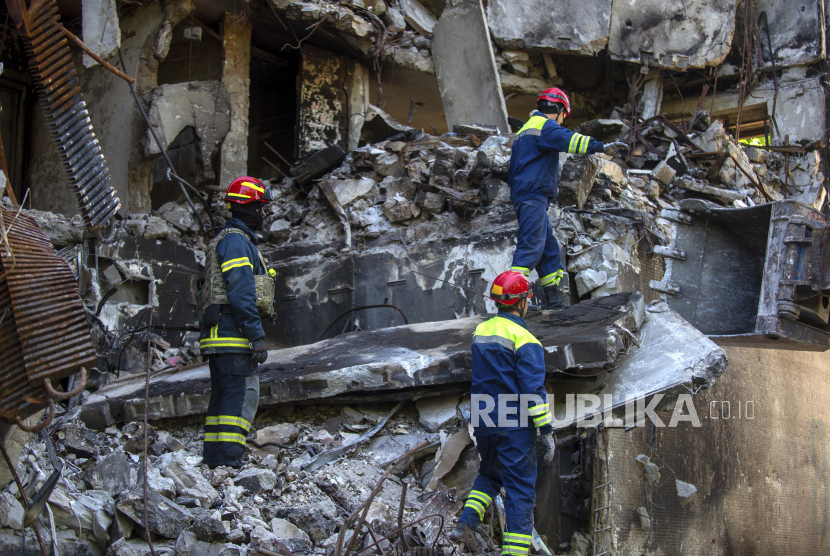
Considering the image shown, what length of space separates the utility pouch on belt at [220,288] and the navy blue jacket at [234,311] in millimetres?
33

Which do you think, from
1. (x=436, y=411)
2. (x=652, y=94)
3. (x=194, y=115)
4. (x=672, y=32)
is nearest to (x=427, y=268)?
(x=436, y=411)

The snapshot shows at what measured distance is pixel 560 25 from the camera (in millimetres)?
10086

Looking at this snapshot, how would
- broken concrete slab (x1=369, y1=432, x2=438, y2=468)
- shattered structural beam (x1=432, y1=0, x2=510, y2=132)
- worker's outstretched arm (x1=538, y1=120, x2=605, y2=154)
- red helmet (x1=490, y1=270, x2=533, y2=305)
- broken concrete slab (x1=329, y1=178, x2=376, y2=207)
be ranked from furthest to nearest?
shattered structural beam (x1=432, y1=0, x2=510, y2=132) → broken concrete slab (x1=329, y1=178, x2=376, y2=207) → worker's outstretched arm (x1=538, y1=120, x2=605, y2=154) → broken concrete slab (x1=369, y1=432, x2=438, y2=468) → red helmet (x1=490, y1=270, x2=533, y2=305)

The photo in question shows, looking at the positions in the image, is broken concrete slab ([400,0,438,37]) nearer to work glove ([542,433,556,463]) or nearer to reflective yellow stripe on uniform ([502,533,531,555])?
work glove ([542,433,556,463])

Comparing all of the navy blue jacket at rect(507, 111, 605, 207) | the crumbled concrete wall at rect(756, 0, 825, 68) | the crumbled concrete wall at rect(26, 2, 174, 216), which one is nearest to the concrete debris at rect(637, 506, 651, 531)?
the navy blue jacket at rect(507, 111, 605, 207)

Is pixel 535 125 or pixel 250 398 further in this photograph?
pixel 535 125

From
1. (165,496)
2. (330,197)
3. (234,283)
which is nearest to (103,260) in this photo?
(330,197)

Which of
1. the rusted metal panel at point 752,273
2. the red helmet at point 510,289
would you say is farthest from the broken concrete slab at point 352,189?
the red helmet at point 510,289

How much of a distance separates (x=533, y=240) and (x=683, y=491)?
210cm

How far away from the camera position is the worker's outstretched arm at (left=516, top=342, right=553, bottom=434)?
3.46m

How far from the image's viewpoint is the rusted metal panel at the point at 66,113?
232 inches

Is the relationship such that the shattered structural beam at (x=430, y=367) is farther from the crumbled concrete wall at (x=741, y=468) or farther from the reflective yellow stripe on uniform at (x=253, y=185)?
the reflective yellow stripe on uniform at (x=253, y=185)

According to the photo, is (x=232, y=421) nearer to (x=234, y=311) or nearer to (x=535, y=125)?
(x=234, y=311)

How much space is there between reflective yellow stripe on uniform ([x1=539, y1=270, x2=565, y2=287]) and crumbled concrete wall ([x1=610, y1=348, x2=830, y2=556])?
115 centimetres
